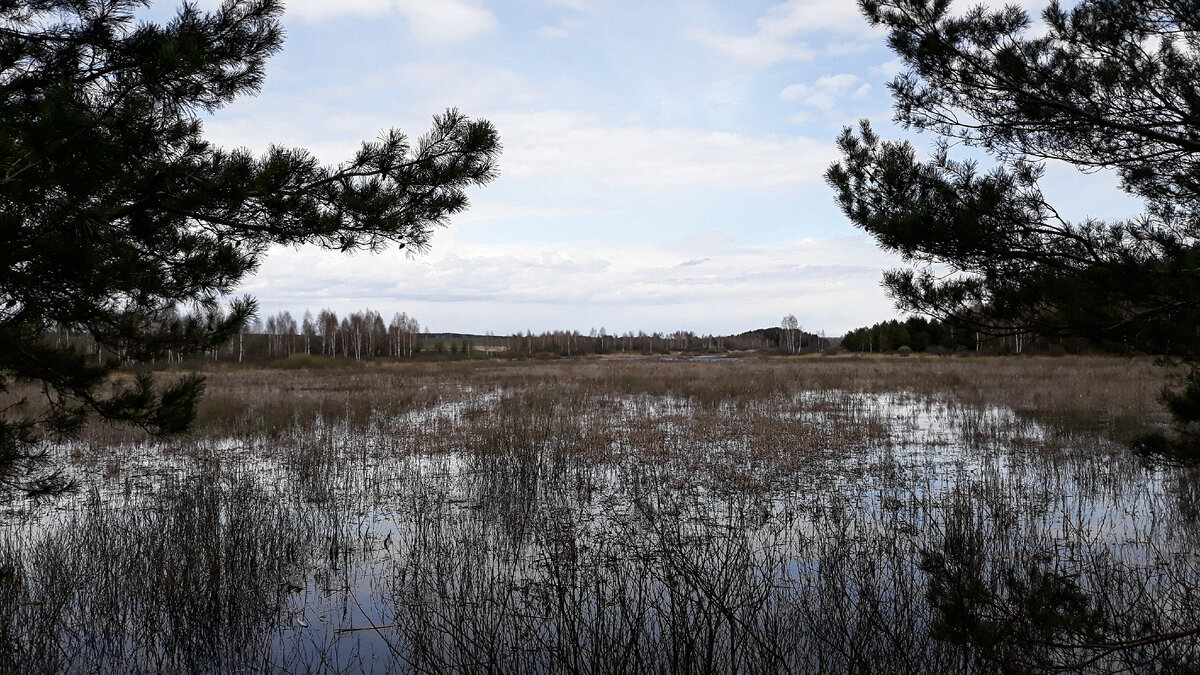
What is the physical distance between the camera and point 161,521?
20.9 ft

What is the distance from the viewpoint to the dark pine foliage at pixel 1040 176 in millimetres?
4152

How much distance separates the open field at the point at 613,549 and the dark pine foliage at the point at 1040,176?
171cm

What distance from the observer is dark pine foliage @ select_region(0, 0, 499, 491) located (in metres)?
3.55

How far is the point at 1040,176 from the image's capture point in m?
4.79

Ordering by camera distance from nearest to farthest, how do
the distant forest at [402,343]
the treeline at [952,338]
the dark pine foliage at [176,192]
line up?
1. the dark pine foliage at [176,192]
2. the treeline at [952,338]
3. the distant forest at [402,343]

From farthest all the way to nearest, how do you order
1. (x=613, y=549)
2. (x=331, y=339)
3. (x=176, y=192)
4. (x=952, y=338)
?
(x=331, y=339), (x=613, y=549), (x=952, y=338), (x=176, y=192)

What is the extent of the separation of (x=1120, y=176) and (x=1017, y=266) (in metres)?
1.12

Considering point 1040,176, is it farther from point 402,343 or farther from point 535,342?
point 535,342

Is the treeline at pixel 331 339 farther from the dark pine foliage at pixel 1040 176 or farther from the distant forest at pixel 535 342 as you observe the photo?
the dark pine foliage at pixel 1040 176

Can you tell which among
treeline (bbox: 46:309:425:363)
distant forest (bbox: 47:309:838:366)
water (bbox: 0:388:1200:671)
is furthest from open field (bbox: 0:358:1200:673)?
treeline (bbox: 46:309:425:363)

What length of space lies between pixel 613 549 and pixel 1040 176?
441 cm

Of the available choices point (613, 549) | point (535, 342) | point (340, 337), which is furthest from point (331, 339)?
point (613, 549)

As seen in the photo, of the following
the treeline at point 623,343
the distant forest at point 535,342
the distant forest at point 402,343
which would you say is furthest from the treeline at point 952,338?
the treeline at point 623,343

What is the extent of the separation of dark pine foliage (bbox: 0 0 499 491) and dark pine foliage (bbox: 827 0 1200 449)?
323cm
